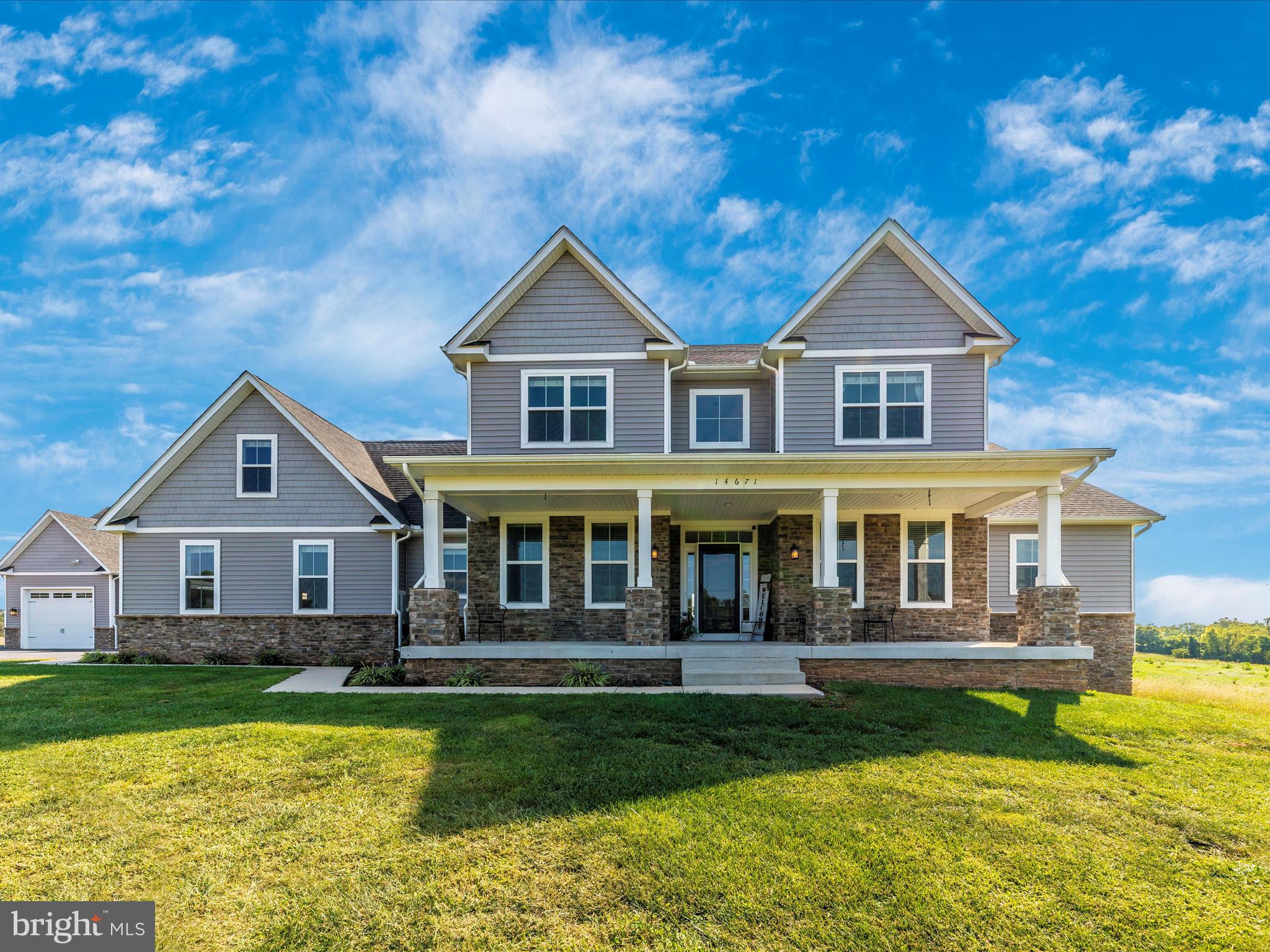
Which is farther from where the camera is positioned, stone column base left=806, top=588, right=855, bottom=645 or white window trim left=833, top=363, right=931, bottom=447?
white window trim left=833, top=363, right=931, bottom=447

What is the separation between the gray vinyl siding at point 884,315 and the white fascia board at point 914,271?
0.40 feet

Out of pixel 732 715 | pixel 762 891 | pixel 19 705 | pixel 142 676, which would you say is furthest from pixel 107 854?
pixel 142 676

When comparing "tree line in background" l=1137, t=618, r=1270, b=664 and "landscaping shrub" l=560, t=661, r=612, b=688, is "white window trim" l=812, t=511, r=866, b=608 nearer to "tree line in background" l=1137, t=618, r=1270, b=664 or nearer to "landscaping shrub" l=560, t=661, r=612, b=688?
"landscaping shrub" l=560, t=661, r=612, b=688

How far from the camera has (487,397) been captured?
45.5 feet

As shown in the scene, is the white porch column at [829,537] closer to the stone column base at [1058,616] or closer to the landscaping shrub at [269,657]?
the stone column base at [1058,616]

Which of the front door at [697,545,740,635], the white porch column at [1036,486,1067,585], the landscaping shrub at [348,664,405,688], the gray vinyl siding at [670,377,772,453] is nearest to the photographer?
the white porch column at [1036,486,1067,585]

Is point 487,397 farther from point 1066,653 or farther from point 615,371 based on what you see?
point 1066,653

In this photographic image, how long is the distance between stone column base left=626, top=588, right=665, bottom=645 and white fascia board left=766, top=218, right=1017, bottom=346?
565 cm

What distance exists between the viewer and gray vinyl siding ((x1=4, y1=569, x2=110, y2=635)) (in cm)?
2275

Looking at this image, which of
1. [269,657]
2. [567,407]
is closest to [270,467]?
[269,657]

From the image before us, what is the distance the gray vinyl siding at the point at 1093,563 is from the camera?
1572 cm

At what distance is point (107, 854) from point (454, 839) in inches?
96.9

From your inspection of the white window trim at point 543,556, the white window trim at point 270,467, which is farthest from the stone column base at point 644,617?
the white window trim at point 270,467

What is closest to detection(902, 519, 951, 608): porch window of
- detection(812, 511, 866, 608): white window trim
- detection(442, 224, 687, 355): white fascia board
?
detection(812, 511, 866, 608): white window trim
